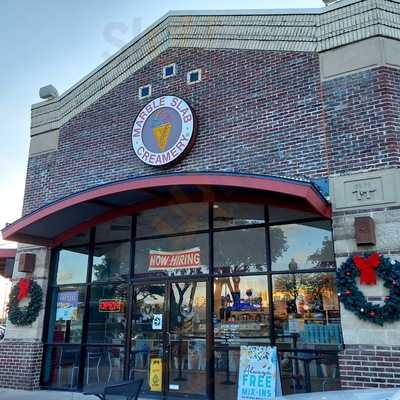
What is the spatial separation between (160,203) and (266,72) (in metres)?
3.55

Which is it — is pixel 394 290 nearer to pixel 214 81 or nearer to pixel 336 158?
pixel 336 158

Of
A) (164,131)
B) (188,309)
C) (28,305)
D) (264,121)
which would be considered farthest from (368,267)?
(28,305)

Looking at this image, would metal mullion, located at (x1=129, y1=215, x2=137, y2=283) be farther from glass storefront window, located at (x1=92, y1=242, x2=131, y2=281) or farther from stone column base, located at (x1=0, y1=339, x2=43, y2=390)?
stone column base, located at (x1=0, y1=339, x2=43, y2=390)

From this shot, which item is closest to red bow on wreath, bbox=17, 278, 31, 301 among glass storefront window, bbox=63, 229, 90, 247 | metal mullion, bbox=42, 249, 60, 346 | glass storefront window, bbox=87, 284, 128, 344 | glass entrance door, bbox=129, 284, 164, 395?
metal mullion, bbox=42, 249, 60, 346

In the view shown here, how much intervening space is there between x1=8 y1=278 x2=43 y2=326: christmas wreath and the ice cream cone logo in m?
4.57

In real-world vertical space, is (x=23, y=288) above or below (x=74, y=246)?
below

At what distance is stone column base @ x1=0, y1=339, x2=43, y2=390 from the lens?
10227mm

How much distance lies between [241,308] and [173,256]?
1.92 metres

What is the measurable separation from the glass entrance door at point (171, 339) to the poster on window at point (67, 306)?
1.78 metres

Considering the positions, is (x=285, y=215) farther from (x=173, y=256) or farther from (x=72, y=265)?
(x=72, y=265)

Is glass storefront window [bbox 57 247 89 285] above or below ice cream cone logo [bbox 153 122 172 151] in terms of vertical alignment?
below

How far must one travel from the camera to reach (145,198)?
983 cm

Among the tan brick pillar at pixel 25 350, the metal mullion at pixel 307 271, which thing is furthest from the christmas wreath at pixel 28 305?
the metal mullion at pixel 307 271

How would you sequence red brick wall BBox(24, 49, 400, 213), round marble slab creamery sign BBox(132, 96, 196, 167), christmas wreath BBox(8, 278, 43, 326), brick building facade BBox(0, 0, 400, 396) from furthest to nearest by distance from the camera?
1. christmas wreath BBox(8, 278, 43, 326)
2. round marble slab creamery sign BBox(132, 96, 196, 167)
3. red brick wall BBox(24, 49, 400, 213)
4. brick building facade BBox(0, 0, 400, 396)
